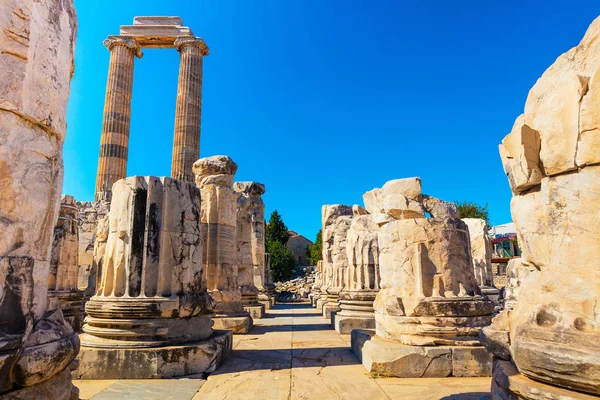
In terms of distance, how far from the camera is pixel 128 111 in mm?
24375

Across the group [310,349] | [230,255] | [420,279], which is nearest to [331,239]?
[230,255]

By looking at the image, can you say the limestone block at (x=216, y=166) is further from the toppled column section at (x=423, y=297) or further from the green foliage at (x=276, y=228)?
the green foliage at (x=276, y=228)

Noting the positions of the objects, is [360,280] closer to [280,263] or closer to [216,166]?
[216,166]

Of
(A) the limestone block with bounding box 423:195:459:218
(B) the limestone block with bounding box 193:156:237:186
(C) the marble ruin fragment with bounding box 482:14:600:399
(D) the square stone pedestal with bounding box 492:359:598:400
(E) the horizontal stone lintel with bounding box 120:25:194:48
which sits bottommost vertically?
(D) the square stone pedestal with bounding box 492:359:598:400

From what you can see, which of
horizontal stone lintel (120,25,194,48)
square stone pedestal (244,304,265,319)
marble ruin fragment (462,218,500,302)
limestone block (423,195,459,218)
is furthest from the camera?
horizontal stone lintel (120,25,194,48)

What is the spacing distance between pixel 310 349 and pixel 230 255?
2.89 metres

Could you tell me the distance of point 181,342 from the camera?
4.68 m

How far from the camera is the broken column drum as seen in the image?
918 inches

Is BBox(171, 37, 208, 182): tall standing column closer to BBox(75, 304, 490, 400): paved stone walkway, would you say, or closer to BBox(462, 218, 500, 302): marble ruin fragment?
BBox(462, 218, 500, 302): marble ruin fragment

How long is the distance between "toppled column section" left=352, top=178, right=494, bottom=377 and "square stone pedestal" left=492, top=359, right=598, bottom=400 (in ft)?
6.33

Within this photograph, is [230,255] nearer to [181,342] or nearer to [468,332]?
[181,342]

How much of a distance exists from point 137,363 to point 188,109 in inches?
859

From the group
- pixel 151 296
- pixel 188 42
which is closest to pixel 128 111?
pixel 188 42

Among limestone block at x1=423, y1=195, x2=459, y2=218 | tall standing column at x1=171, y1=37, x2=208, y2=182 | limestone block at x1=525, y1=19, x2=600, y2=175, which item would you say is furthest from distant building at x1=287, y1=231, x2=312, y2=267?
limestone block at x1=525, y1=19, x2=600, y2=175
